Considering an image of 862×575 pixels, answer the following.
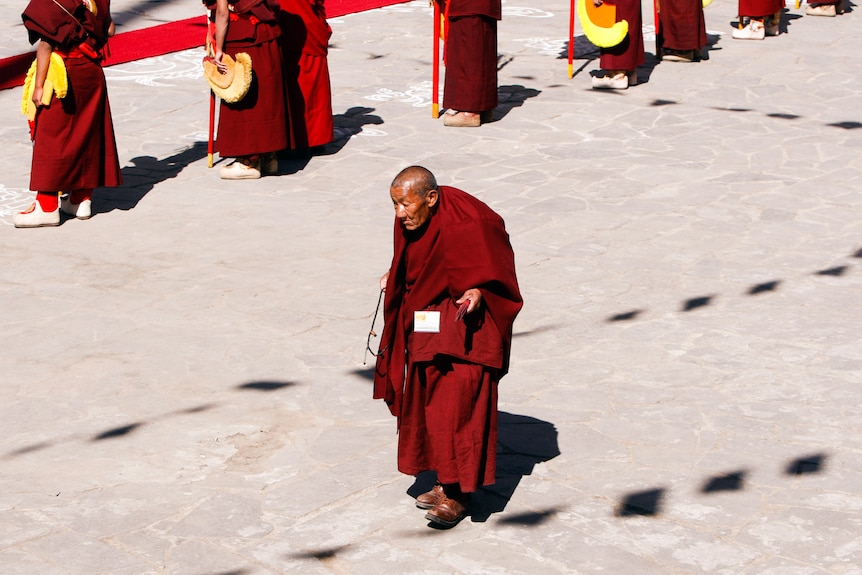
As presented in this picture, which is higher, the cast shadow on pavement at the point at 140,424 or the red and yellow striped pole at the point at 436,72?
the red and yellow striped pole at the point at 436,72

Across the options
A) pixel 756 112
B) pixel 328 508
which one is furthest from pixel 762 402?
pixel 756 112

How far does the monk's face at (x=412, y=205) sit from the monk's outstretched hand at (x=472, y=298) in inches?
12.1

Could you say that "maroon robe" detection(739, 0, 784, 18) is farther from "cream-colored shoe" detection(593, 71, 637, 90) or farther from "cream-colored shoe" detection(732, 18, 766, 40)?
"cream-colored shoe" detection(593, 71, 637, 90)

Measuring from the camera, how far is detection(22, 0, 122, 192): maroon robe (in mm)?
8930

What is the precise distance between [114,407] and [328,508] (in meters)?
1.45

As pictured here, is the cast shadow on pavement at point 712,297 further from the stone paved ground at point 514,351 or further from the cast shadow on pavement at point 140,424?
the cast shadow on pavement at point 140,424

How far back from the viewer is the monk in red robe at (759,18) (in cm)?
1434

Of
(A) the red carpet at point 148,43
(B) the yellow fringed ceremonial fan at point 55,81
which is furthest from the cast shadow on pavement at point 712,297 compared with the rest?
(A) the red carpet at point 148,43

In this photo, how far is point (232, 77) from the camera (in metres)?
9.76

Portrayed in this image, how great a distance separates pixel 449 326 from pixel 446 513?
0.71 meters

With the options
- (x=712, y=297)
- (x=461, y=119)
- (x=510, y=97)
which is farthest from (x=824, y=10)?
(x=712, y=297)

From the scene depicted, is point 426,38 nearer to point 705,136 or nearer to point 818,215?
point 705,136

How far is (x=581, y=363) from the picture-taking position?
680cm

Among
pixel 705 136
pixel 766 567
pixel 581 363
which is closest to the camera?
pixel 766 567
